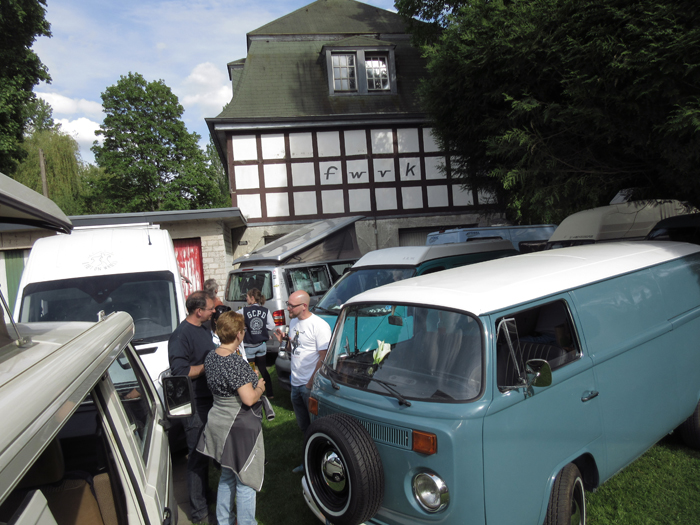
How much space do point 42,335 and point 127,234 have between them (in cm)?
442

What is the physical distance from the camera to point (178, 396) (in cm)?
314

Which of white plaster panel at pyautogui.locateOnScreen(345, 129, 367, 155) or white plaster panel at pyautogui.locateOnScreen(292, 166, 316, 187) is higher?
white plaster panel at pyautogui.locateOnScreen(345, 129, 367, 155)

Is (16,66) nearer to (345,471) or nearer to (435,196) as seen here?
(435,196)

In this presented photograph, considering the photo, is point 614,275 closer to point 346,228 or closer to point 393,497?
point 393,497

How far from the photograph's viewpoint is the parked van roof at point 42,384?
100cm

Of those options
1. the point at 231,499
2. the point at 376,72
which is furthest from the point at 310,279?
the point at 376,72

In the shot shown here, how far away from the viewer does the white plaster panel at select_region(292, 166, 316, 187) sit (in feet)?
61.3

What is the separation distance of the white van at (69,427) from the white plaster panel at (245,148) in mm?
16275

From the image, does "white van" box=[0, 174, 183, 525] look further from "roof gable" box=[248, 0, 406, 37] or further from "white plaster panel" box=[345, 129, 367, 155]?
"roof gable" box=[248, 0, 406, 37]

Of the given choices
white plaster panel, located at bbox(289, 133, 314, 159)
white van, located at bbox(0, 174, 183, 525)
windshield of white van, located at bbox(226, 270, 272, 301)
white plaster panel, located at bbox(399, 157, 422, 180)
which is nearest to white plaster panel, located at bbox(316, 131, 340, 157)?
white plaster panel, located at bbox(289, 133, 314, 159)

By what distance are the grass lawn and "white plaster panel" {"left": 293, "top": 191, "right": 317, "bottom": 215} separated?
13997 millimetres

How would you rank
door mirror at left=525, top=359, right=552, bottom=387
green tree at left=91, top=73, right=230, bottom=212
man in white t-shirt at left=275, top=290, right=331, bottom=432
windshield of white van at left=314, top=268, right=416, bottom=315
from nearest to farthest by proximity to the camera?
door mirror at left=525, top=359, right=552, bottom=387, man in white t-shirt at left=275, top=290, right=331, bottom=432, windshield of white van at left=314, top=268, right=416, bottom=315, green tree at left=91, top=73, right=230, bottom=212

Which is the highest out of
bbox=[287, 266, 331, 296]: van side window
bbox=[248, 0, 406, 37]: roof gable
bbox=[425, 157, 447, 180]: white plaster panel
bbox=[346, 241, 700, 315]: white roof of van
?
bbox=[248, 0, 406, 37]: roof gable

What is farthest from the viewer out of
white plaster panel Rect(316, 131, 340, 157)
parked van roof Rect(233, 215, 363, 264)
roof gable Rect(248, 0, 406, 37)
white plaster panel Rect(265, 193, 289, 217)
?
roof gable Rect(248, 0, 406, 37)
